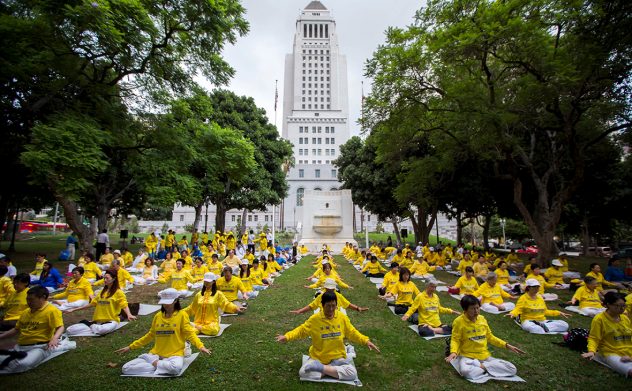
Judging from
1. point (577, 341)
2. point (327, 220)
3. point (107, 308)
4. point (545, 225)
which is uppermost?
point (545, 225)

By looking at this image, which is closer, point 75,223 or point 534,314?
point 534,314

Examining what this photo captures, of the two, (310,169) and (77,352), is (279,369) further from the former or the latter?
(310,169)

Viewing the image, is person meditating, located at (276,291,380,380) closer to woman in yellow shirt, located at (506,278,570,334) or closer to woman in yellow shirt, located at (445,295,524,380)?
woman in yellow shirt, located at (445,295,524,380)

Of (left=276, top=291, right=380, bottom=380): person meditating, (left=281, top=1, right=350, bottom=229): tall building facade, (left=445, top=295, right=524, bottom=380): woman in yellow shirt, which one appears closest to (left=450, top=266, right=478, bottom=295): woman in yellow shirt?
(left=445, top=295, right=524, bottom=380): woman in yellow shirt

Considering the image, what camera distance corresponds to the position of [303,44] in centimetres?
8962

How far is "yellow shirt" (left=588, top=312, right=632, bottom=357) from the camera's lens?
4895 millimetres

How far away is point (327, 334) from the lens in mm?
4625

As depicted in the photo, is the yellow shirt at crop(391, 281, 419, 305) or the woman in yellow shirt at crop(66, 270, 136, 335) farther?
the yellow shirt at crop(391, 281, 419, 305)

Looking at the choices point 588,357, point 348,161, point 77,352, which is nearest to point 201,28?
point 77,352

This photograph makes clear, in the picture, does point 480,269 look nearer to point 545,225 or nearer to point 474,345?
point 545,225

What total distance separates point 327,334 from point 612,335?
163 inches

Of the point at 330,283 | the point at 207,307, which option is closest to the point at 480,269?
the point at 330,283

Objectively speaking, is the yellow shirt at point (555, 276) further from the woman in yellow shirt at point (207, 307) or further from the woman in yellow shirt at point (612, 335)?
the woman in yellow shirt at point (207, 307)

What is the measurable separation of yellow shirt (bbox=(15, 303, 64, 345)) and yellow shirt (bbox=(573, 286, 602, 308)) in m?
10.5
